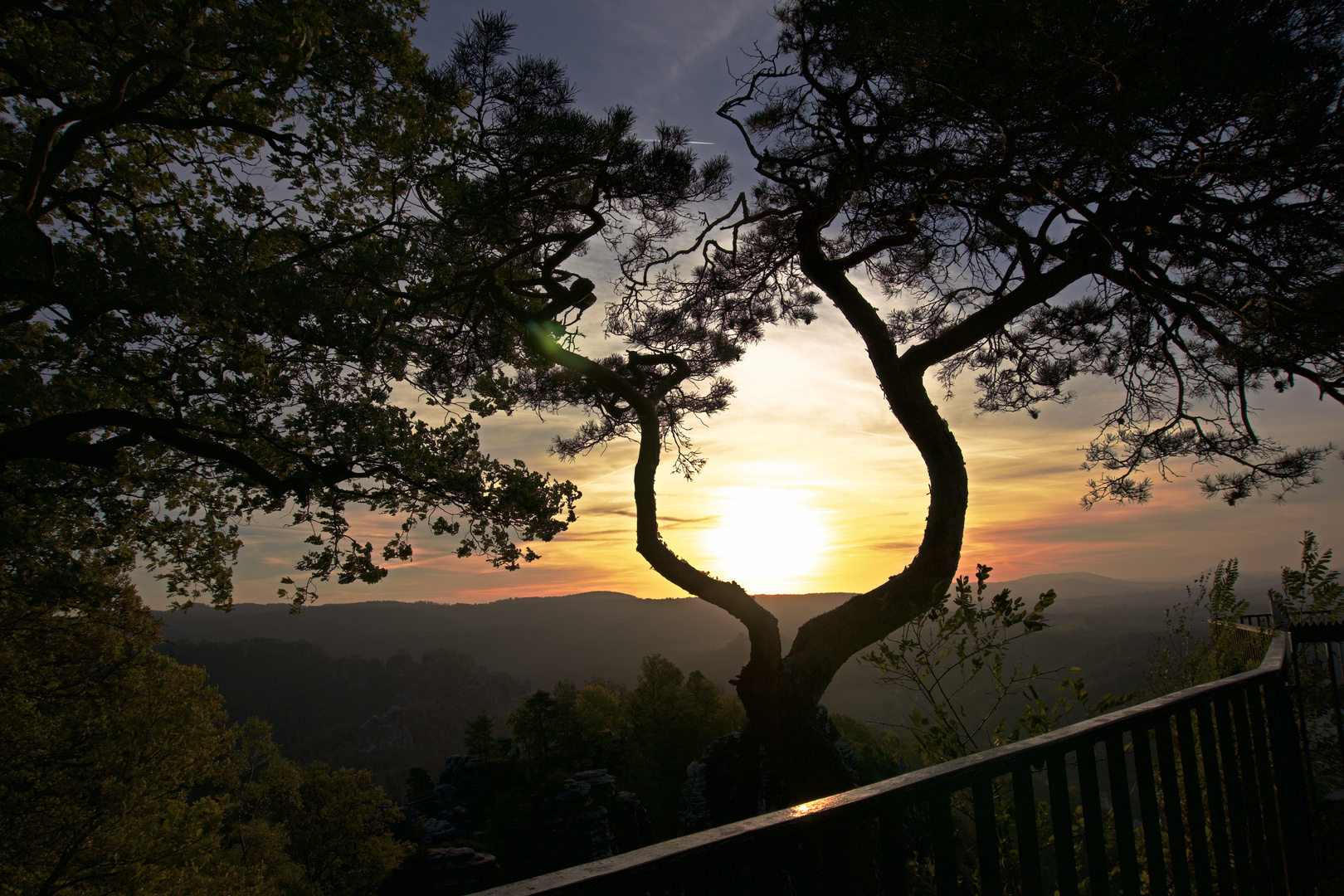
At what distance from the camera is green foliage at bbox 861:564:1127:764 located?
3.18 metres

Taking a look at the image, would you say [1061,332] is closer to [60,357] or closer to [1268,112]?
A: [1268,112]

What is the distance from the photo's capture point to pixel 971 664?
3691 mm

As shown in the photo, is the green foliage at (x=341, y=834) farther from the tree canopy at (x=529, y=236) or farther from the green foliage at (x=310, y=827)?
the tree canopy at (x=529, y=236)

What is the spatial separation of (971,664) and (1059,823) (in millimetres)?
2363

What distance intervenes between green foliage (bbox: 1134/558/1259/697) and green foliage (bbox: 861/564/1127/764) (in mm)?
2725

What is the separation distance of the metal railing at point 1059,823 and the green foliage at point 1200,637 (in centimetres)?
274

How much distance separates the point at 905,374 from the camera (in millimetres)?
6598

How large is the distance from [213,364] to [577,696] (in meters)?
48.9

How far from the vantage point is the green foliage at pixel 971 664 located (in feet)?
10.4

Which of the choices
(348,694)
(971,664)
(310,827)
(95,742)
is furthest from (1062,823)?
(348,694)

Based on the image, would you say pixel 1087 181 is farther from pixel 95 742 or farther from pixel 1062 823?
pixel 95 742

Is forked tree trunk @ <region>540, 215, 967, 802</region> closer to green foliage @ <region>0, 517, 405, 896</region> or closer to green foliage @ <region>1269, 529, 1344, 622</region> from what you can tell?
green foliage @ <region>1269, 529, 1344, 622</region>

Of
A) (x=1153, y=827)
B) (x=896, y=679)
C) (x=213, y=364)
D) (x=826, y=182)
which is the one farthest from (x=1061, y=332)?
(x=213, y=364)

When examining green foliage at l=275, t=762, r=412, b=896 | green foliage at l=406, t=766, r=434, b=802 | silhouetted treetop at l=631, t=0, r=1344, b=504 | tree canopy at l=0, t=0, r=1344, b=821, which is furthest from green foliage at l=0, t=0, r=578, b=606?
green foliage at l=406, t=766, r=434, b=802
